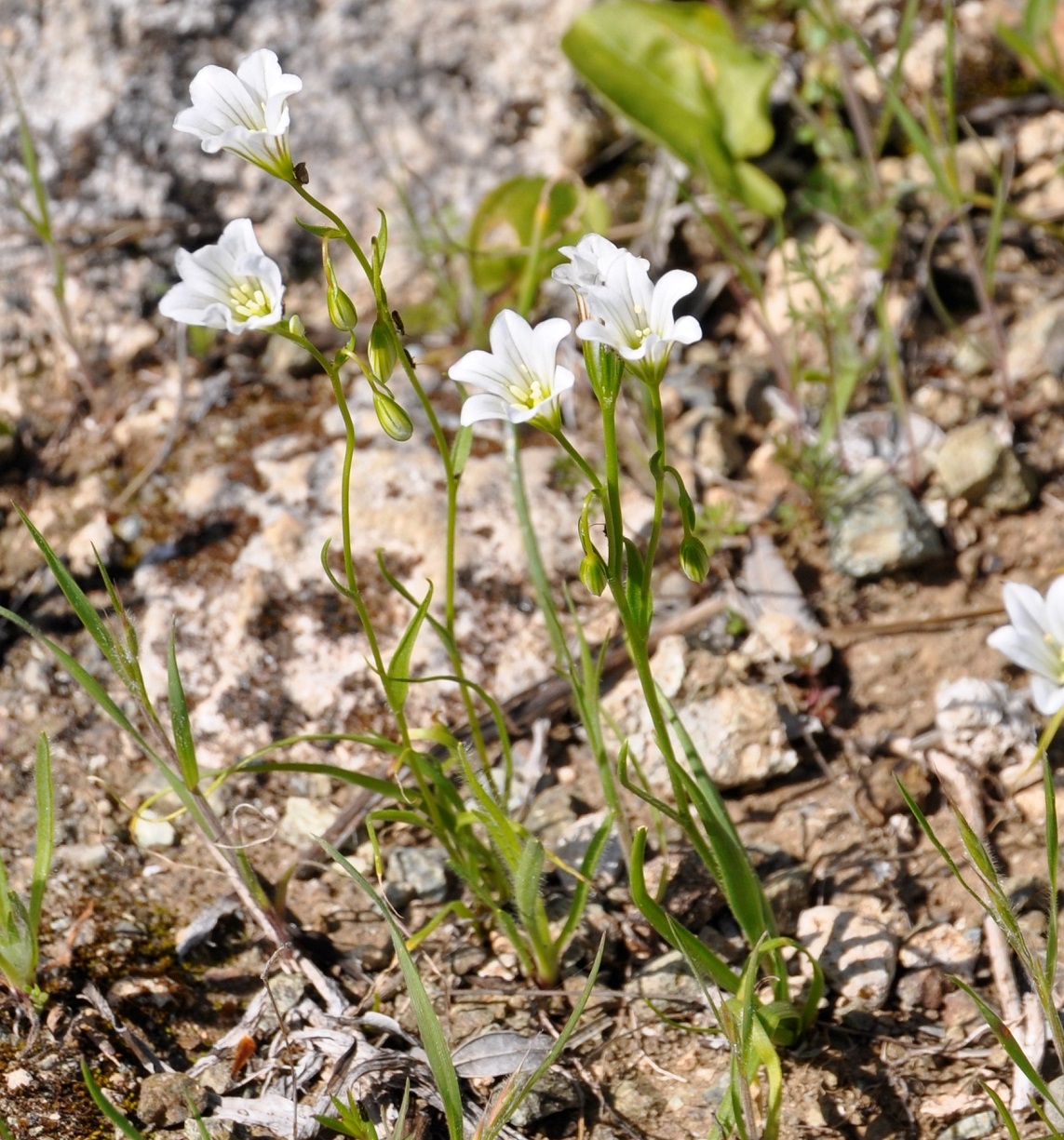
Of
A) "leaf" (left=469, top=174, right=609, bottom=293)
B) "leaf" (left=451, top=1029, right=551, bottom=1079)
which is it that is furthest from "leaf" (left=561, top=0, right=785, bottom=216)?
"leaf" (left=451, top=1029, right=551, bottom=1079)

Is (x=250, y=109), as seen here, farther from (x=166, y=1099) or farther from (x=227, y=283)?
(x=166, y=1099)

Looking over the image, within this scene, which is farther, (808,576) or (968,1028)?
(808,576)

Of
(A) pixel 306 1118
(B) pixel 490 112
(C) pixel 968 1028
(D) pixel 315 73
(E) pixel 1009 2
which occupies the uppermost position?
(D) pixel 315 73

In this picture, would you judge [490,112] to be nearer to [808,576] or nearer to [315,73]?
[315,73]

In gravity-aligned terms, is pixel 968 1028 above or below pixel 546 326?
below

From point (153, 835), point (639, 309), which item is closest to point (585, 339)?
point (639, 309)

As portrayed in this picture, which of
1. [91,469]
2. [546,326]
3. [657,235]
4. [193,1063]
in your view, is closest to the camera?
[546,326]

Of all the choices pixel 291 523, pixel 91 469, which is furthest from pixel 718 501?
pixel 91 469
